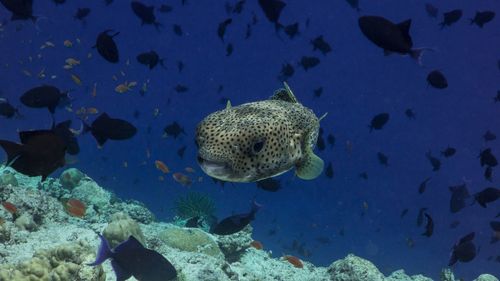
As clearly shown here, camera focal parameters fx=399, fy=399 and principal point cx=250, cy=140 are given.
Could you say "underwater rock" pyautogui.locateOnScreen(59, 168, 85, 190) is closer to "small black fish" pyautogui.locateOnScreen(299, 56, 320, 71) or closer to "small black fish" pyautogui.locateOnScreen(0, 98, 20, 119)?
"small black fish" pyautogui.locateOnScreen(0, 98, 20, 119)

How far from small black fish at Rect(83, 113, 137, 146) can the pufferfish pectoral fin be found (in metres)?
3.64

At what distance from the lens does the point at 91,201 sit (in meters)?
13.3

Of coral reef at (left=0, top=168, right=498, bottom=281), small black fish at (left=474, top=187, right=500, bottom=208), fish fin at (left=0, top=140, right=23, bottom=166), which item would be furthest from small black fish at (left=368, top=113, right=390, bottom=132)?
fish fin at (left=0, top=140, right=23, bottom=166)

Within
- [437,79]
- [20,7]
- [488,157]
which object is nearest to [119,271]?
[20,7]

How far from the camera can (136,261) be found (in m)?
4.70

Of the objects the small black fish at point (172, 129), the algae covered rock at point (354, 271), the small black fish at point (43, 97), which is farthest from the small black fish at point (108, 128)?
the small black fish at point (172, 129)

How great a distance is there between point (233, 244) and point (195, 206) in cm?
602

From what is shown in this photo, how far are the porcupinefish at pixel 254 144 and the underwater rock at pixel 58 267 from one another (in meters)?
2.77

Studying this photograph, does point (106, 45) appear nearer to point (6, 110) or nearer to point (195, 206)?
point (6, 110)

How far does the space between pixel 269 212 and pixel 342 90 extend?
25.7 metres

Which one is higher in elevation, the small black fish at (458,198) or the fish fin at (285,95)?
the fish fin at (285,95)

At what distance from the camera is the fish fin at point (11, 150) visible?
4.30 meters

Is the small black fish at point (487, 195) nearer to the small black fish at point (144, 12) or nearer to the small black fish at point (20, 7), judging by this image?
the small black fish at point (144, 12)

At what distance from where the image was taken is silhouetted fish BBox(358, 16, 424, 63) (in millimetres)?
5895
